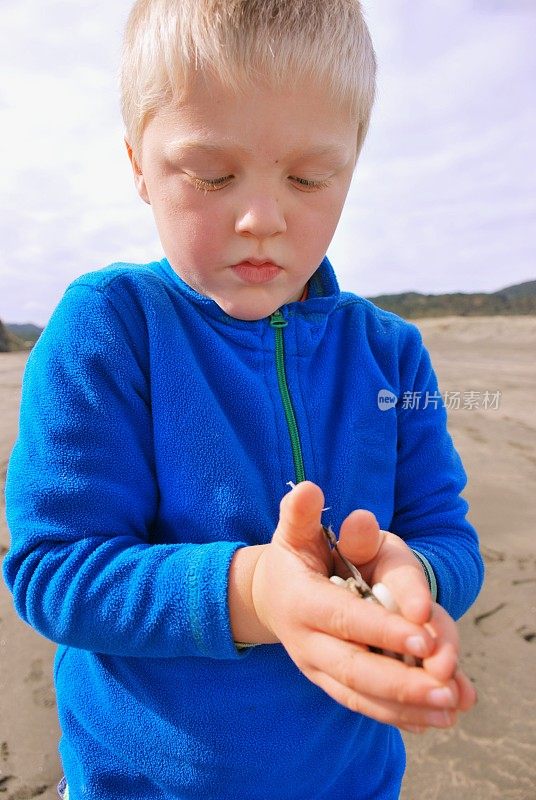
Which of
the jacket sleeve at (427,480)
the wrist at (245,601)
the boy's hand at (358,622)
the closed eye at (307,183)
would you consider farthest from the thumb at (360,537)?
the closed eye at (307,183)

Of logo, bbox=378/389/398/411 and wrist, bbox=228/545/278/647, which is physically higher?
logo, bbox=378/389/398/411

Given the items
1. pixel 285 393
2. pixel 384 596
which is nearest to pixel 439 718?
pixel 384 596

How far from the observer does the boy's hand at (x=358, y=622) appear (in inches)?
30.7

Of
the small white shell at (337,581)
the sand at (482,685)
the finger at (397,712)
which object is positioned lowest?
the sand at (482,685)

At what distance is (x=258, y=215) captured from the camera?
1.19m

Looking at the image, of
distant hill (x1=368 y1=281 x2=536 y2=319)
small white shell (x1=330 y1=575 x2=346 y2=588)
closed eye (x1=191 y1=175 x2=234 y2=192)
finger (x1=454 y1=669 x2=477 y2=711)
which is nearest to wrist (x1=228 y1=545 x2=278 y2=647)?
small white shell (x1=330 y1=575 x2=346 y2=588)

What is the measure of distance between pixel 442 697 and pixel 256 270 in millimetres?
796

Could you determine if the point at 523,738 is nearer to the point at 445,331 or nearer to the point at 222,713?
the point at 222,713

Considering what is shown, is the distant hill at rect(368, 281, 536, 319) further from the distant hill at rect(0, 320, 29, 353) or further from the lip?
the lip

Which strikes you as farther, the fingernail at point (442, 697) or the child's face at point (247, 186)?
the child's face at point (247, 186)

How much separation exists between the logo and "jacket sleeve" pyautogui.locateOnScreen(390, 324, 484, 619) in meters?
0.04

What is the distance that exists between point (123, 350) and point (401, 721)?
767 mm

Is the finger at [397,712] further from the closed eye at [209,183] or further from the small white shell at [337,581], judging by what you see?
the closed eye at [209,183]

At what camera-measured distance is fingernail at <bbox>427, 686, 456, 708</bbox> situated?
760 mm
